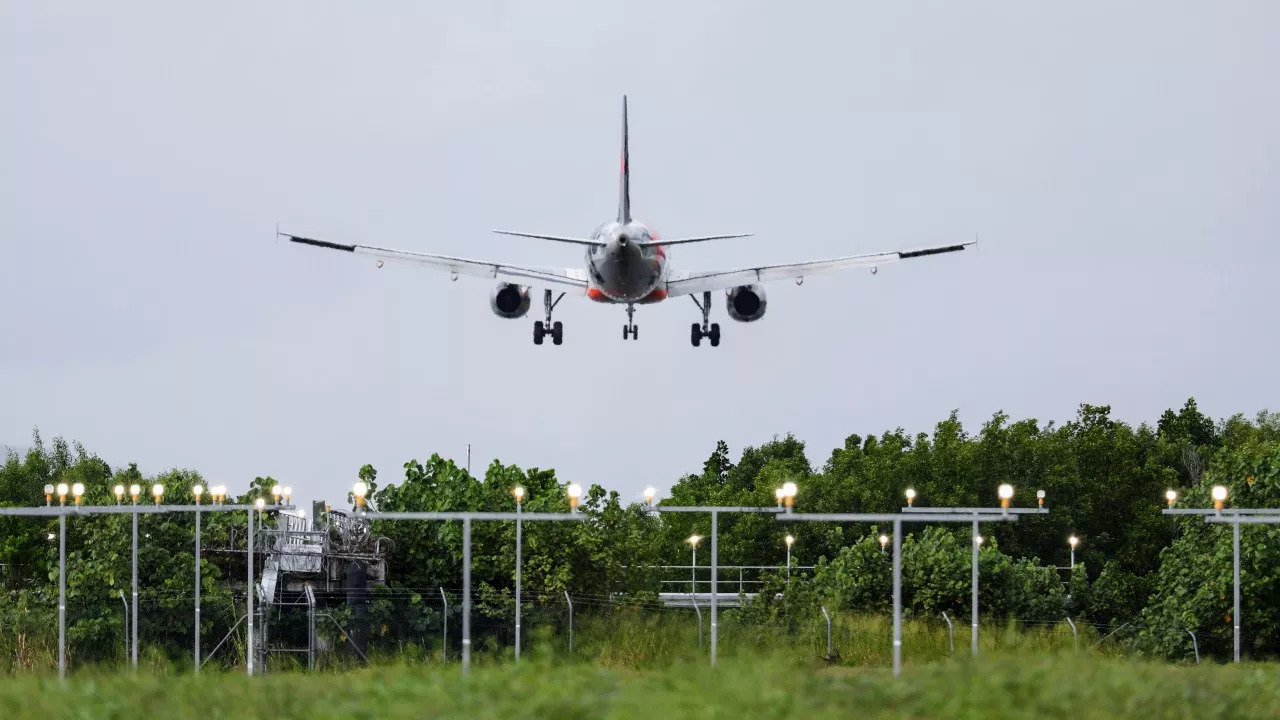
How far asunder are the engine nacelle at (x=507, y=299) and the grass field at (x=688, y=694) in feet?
93.1

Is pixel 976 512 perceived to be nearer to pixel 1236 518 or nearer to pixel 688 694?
pixel 1236 518

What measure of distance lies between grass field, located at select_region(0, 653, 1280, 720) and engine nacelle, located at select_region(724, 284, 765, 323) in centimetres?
2902

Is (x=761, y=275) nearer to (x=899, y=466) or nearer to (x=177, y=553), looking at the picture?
(x=177, y=553)

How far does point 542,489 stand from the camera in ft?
169

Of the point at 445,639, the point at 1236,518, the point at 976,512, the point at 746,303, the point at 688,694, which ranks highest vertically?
the point at 746,303

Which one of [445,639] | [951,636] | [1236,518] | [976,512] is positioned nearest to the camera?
[976,512]

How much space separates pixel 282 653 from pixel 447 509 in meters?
8.56

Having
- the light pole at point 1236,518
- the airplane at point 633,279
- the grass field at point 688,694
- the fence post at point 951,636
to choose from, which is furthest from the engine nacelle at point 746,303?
the grass field at point 688,694

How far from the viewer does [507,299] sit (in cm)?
5012

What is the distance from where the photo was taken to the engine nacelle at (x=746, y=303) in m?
50.7

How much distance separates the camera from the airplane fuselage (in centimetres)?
4572

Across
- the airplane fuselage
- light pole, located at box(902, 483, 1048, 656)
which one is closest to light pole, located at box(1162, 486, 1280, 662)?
light pole, located at box(902, 483, 1048, 656)

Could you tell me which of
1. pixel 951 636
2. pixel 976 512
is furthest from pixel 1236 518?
pixel 976 512

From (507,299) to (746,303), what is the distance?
6.81 m
